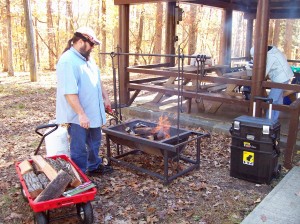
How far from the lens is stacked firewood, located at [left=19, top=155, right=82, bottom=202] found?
10.2 feet

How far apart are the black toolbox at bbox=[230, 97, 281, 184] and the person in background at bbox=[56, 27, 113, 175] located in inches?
74.8

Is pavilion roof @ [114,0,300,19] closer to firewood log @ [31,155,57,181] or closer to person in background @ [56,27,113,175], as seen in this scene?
person in background @ [56,27,113,175]

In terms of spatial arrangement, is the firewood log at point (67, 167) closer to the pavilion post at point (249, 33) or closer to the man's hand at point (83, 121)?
the man's hand at point (83, 121)

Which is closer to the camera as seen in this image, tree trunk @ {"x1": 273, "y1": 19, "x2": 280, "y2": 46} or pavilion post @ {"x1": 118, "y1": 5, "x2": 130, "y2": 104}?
pavilion post @ {"x1": 118, "y1": 5, "x2": 130, "y2": 104}

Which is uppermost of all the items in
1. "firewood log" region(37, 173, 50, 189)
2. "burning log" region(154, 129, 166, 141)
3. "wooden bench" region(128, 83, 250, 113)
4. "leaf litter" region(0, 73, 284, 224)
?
"wooden bench" region(128, 83, 250, 113)

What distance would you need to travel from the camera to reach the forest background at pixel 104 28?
2153 cm

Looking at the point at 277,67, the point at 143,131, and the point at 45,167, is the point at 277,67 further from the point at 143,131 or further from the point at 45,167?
the point at 45,167

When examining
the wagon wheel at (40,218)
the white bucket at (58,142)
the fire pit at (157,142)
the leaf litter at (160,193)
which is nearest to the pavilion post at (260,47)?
the leaf litter at (160,193)

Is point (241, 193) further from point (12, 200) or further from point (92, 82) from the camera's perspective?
point (12, 200)

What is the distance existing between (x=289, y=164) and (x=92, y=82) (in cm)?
324

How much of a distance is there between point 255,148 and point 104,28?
60.9 ft

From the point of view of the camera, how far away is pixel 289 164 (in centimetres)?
478

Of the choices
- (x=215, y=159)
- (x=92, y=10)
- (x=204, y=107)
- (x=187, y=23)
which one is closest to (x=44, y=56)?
(x=92, y=10)

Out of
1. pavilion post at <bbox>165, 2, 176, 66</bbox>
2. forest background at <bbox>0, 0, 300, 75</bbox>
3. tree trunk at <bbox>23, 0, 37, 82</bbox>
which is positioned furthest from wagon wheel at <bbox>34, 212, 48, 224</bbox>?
forest background at <bbox>0, 0, 300, 75</bbox>
